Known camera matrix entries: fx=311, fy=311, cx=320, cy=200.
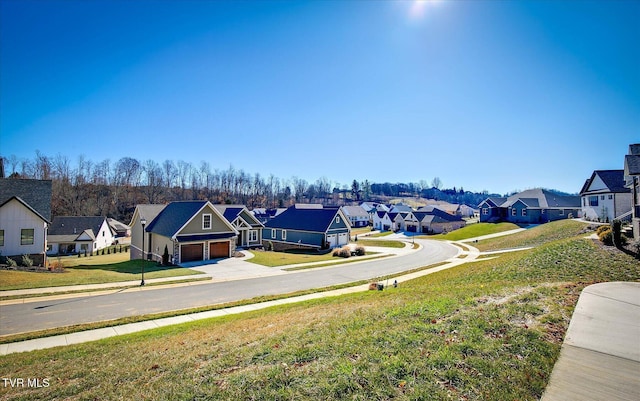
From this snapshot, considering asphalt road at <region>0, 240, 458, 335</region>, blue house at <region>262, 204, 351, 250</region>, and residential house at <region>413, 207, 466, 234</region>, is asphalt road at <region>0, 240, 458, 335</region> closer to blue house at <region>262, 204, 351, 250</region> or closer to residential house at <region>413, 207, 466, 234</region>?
blue house at <region>262, 204, 351, 250</region>

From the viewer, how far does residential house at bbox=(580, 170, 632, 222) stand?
28969 millimetres

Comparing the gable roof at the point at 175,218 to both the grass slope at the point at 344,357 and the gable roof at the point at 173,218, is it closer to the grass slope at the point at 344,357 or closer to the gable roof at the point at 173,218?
the gable roof at the point at 173,218

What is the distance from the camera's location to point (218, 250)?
3134 centimetres

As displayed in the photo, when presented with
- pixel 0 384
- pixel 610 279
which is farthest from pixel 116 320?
pixel 610 279

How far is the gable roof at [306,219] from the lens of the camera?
4181 cm

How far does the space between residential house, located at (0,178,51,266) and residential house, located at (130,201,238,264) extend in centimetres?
749

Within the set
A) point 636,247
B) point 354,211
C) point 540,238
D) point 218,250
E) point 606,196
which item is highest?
point 606,196

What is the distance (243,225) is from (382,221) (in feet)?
143

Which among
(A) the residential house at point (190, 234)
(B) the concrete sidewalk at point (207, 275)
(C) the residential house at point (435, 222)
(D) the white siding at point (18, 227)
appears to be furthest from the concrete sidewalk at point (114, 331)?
(C) the residential house at point (435, 222)

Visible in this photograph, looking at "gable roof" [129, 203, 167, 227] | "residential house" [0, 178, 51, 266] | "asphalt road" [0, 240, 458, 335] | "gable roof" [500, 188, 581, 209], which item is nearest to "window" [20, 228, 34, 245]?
"residential house" [0, 178, 51, 266]

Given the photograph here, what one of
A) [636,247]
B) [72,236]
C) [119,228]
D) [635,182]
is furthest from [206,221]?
[119,228]

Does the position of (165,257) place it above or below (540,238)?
below

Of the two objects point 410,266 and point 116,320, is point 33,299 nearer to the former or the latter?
point 116,320

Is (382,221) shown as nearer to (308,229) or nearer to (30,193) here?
(308,229)
